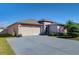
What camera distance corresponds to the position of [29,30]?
750 cm

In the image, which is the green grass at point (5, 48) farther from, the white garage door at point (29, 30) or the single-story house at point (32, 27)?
the white garage door at point (29, 30)

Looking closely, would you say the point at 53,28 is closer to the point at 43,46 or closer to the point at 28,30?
the point at 43,46

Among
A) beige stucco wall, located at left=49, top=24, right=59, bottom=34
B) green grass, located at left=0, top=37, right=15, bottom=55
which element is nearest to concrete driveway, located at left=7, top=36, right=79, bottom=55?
green grass, located at left=0, top=37, right=15, bottom=55

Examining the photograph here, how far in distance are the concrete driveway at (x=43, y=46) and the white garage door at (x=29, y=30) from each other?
135mm

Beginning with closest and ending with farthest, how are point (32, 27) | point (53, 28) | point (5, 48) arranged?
point (5, 48)
point (53, 28)
point (32, 27)

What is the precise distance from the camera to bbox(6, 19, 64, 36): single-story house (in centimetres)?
718

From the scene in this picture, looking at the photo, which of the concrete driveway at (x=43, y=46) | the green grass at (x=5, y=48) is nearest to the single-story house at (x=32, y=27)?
the concrete driveway at (x=43, y=46)

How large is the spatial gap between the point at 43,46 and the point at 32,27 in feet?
2.22

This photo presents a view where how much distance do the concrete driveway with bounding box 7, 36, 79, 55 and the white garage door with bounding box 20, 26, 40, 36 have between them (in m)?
0.14

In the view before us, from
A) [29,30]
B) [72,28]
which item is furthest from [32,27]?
[72,28]

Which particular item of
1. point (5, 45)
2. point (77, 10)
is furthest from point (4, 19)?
point (77, 10)

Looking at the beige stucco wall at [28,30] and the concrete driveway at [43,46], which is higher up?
the beige stucco wall at [28,30]

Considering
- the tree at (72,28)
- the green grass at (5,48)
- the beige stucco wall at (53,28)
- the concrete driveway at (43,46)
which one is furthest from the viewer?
the beige stucco wall at (53,28)

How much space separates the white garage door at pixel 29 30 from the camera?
7.42 meters
